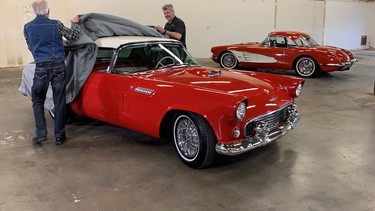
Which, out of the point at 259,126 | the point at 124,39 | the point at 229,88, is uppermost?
the point at 124,39

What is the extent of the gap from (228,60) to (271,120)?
7073 mm

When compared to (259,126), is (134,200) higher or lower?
lower

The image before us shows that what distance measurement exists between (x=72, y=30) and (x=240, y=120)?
2.26 meters

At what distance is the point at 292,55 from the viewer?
9.13 m

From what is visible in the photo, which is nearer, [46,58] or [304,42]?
[46,58]

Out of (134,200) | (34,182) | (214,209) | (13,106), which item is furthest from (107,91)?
(13,106)

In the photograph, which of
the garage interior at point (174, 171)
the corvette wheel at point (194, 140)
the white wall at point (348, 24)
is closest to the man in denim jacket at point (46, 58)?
the garage interior at point (174, 171)

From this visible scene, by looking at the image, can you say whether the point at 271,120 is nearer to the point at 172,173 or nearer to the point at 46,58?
the point at 172,173

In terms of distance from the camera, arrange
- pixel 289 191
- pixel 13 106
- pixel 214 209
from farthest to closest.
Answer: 1. pixel 13 106
2. pixel 289 191
3. pixel 214 209

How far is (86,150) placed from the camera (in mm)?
3844

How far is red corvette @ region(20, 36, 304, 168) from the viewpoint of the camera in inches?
122

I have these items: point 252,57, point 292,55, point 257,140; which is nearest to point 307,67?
point 292,55

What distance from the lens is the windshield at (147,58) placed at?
160 inches

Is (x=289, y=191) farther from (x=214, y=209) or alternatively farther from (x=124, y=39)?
(x=124, y=39)
